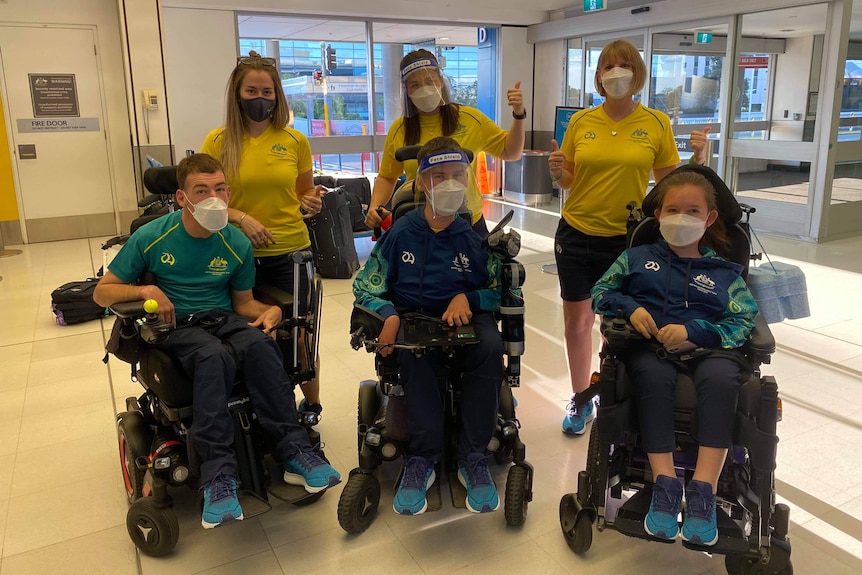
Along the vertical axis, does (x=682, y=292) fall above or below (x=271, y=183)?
below

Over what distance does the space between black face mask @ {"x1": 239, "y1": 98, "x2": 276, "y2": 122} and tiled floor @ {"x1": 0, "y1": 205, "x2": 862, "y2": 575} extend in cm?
143

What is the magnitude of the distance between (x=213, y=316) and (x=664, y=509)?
1.64m

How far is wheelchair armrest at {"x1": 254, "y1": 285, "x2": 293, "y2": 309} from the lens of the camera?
8.57 feet

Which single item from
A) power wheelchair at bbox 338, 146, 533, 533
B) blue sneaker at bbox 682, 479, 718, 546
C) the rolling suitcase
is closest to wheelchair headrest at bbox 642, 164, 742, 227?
power wheelchair at bbox 338, 146, 533, 533

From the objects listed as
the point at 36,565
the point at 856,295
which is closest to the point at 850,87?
the point at 856,295

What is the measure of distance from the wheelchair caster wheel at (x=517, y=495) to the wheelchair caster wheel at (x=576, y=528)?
149 millimetres

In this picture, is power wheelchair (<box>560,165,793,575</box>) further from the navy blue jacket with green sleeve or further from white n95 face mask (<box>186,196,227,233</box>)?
white n95 face mask (<box>186,196,227,233</box>)

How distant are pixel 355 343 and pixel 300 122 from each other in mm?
7737

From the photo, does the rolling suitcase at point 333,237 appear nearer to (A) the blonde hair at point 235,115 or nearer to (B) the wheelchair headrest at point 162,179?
(B) the wheelchair headrest at point 162,179

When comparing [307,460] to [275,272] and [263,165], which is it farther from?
[263,165]

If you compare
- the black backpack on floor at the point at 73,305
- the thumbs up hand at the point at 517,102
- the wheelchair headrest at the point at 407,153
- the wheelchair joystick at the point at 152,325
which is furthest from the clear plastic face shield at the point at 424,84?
the black backpack on floor at the point at 73,305

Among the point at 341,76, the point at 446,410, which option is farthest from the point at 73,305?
the point at 341,76

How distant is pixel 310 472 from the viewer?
88.9 inches

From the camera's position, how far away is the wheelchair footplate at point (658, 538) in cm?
185
